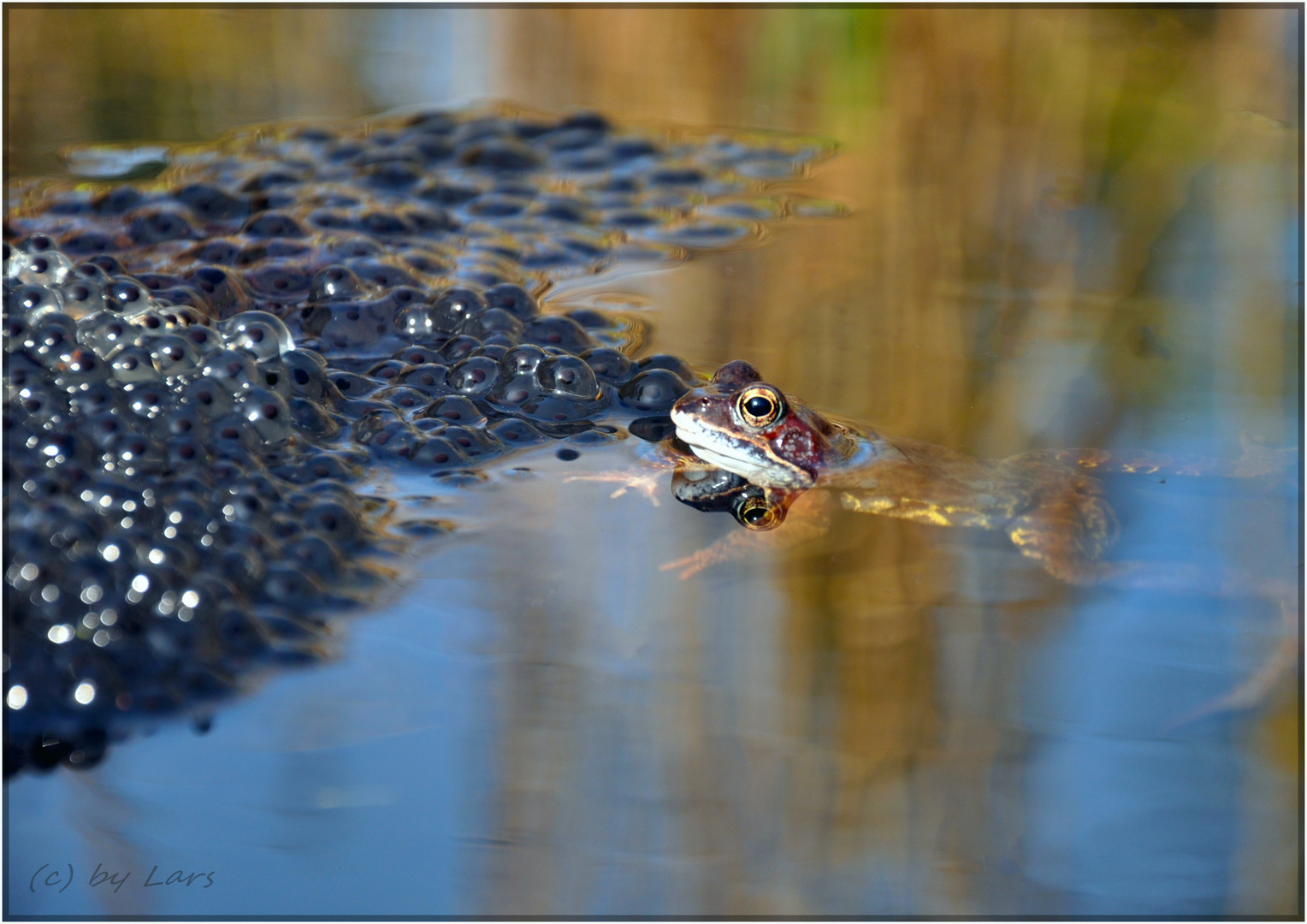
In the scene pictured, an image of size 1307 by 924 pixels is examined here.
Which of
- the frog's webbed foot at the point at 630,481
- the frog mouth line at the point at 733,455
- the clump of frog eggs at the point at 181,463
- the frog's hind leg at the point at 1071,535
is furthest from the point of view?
the frog mouth line at the point at 733,455

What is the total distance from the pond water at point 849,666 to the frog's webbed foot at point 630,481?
25 millimetres

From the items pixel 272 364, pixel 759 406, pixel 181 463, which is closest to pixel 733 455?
pixel 759 406

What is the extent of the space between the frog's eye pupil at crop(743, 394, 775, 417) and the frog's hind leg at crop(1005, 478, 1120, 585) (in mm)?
802

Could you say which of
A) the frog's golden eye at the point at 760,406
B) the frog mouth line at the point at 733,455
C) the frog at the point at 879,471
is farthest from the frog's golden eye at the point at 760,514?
the frog's golden eye at the point at 760,406

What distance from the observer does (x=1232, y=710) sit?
8.29ft

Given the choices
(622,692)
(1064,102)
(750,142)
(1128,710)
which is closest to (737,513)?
(622,692)

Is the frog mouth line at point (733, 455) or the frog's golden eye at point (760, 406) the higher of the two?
the frog's golden eye at point (760, 406)

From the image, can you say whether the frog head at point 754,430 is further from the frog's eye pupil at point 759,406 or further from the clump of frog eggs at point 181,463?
the clump of frog eggs at point 181,463

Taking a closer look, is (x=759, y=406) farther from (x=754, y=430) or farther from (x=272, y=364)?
(x=272, y=364)

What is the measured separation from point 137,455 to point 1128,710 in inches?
98.3

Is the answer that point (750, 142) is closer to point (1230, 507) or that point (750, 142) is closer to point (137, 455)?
point (1230, 507)

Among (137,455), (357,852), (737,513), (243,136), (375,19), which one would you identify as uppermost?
(375,19)

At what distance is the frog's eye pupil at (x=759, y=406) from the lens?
3275mm

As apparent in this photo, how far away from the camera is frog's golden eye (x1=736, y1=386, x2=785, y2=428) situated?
10.7 ft
